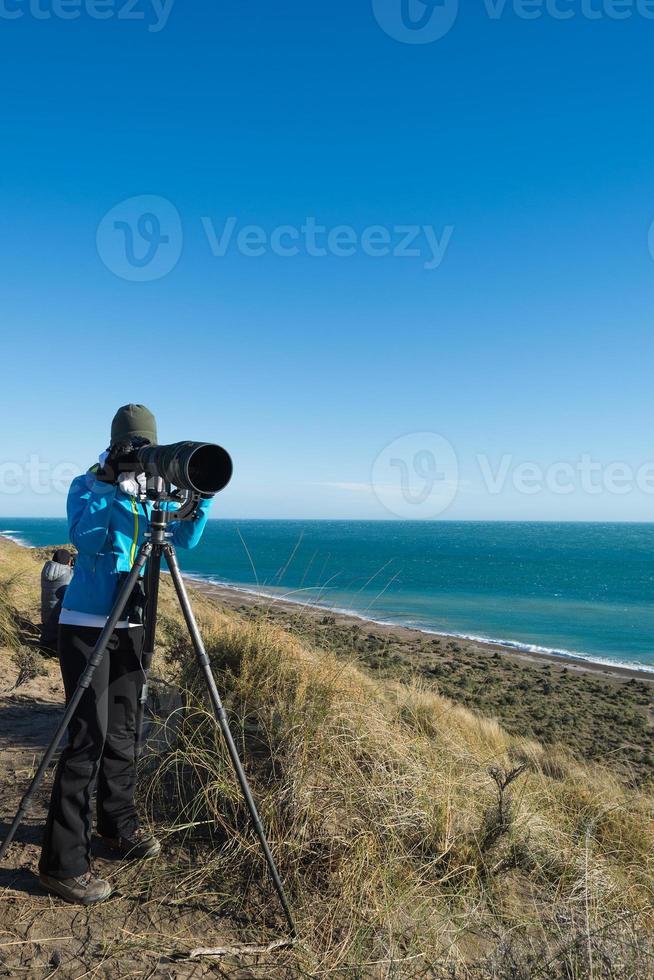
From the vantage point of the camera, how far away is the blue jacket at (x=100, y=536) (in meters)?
2.35

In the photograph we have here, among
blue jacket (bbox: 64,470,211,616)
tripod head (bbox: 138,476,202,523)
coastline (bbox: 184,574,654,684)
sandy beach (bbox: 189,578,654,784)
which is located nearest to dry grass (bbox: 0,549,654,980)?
blue jacket (bbox: 64,470,211,616)

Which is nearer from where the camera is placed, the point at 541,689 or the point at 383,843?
the point at 383,843

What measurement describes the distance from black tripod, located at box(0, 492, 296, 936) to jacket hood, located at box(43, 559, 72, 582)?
3.99 meters

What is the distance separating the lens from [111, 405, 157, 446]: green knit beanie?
2.47 metres

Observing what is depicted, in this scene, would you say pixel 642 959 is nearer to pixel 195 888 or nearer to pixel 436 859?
pixel 436 859

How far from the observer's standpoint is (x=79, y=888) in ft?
7.22

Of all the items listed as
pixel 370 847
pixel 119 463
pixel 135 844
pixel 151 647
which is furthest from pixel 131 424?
pixel 370 847

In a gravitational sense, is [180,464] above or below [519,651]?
above

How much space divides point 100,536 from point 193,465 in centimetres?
55

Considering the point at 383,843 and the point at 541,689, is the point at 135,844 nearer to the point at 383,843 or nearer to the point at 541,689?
the point at 383,843

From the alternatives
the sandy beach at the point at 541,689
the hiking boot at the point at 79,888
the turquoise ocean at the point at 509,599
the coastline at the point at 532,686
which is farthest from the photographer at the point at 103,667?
the sandy beach at the point at 541,689

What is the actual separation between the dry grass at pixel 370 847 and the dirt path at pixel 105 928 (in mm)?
46

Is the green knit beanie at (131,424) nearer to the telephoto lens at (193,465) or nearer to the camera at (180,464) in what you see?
the camera at (180,464)

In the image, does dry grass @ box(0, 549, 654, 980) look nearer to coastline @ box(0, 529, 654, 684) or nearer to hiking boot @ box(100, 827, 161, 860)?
hiking boot @ box(100, 827, 161, 860)
